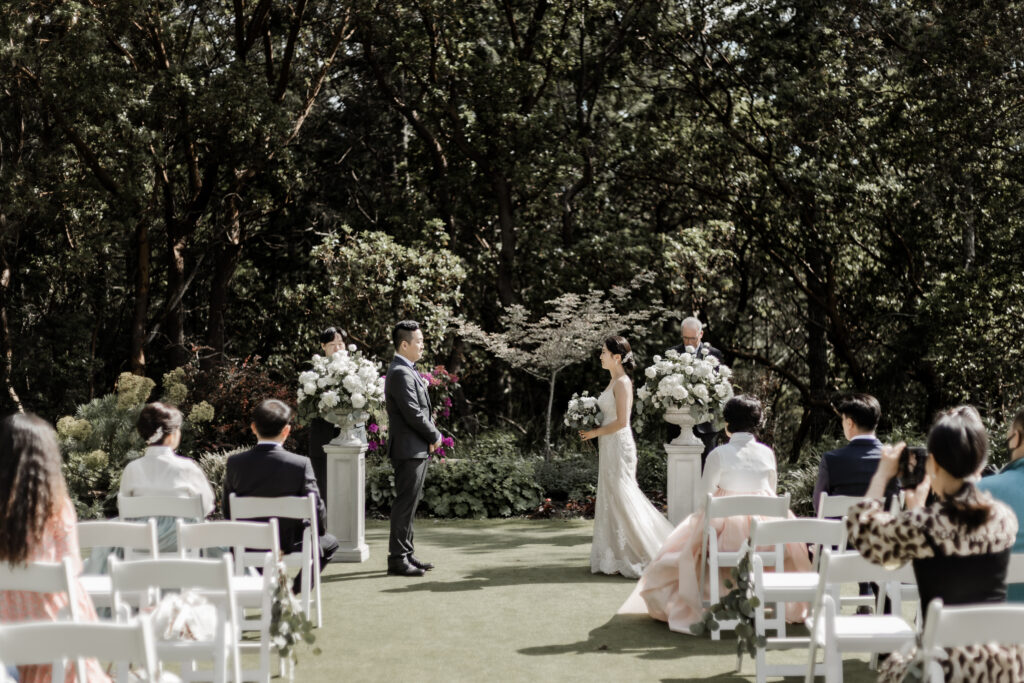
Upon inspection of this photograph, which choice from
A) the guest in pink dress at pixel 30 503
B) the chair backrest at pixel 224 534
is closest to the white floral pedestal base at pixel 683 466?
the chair backrest at pixel 224 534

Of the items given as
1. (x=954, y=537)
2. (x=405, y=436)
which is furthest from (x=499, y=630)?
(x=954, y=537)

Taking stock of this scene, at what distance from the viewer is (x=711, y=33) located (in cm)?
1666

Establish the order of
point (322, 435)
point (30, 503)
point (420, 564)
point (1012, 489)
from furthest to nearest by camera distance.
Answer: point (322, 435)
point (420, 564)
point (1012, 489)
point (30, 503)

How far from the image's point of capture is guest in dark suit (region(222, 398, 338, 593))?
605 cm

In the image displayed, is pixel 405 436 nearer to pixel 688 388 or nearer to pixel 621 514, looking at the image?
pixel 621 514

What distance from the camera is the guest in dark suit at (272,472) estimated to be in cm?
605

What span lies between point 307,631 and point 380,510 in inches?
272

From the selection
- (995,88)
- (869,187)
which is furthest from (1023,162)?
(869,187)

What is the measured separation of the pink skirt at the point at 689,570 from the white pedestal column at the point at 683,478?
6.87ft

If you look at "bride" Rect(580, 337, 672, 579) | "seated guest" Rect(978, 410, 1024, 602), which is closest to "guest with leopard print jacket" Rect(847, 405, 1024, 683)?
"seated guest" Rect(978, 410, 1024, 602)

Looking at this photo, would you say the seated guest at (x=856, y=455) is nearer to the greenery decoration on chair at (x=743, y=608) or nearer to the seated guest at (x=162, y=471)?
the greenery decoration on chair at (x=743, y=608)

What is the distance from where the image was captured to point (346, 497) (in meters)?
8.68

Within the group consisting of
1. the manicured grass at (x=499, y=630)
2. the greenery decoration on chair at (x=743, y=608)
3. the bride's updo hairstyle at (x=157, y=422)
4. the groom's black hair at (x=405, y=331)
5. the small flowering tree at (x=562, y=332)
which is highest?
the small flowering tree at (x=562, y=332)

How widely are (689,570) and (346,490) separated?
3422 millimetres
